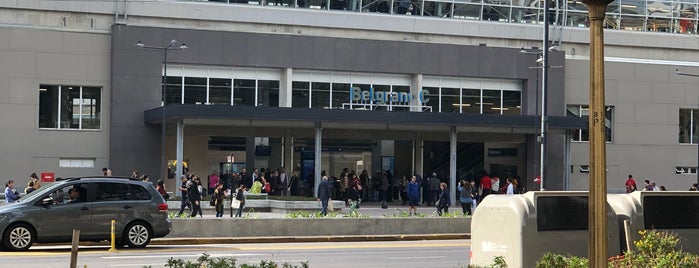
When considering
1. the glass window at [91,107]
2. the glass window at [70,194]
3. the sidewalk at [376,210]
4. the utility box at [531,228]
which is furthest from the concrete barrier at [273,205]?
the utility box at [531,228]

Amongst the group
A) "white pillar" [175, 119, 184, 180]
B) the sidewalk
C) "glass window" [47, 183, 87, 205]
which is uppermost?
"white pillar" [175, 119, 184, 180]

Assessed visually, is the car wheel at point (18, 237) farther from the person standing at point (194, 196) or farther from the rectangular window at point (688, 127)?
the rectangular window at point (688, 127)

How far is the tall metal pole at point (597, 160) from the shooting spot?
866 cm

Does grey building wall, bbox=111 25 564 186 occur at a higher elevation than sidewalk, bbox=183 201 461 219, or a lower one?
higher

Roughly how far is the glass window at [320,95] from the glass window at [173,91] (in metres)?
6.63

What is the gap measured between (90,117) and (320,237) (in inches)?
933

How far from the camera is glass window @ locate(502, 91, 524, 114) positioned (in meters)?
58.4

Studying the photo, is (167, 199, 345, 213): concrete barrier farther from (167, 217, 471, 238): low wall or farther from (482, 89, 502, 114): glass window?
(482, 89, 502, 114): glass window

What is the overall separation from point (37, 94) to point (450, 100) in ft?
68.0

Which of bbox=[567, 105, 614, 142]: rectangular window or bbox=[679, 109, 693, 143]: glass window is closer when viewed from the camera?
bbox=[567, 105, 614, 142]: rectangular window

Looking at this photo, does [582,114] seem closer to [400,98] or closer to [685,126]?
[685,126]

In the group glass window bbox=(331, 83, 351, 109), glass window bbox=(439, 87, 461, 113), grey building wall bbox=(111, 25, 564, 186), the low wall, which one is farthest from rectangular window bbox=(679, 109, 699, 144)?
the low wall

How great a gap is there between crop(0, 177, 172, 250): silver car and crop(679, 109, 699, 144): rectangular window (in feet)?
142

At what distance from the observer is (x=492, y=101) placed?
58.1m
